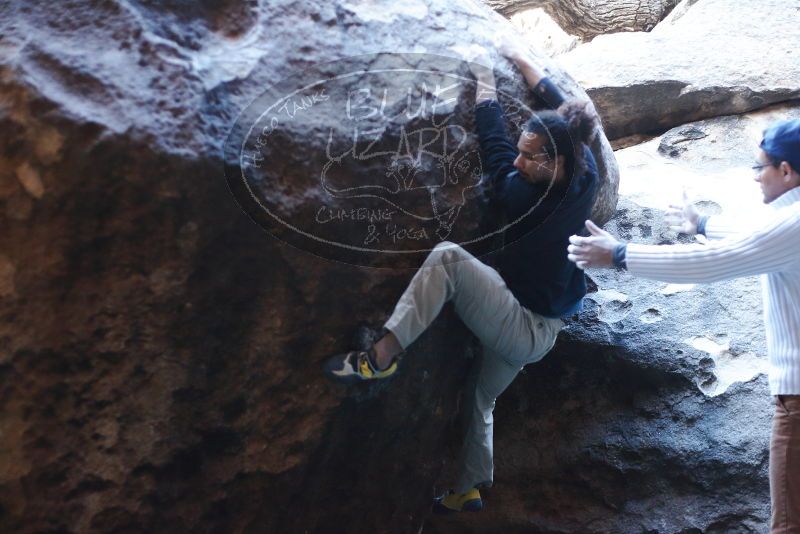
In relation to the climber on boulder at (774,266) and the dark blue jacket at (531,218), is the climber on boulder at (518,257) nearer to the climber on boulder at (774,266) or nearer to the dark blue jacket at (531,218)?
the dark blue jacket at (531,218)

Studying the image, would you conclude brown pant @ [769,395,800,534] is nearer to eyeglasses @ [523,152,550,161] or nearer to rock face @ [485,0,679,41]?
eyeglasses @ [523,152,550,161]

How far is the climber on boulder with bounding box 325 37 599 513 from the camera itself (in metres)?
2.04

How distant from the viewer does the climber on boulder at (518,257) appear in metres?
2.04

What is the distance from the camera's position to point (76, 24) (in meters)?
1.80

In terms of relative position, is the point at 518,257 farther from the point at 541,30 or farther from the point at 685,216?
the point at 541,30

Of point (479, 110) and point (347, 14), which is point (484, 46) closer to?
point (479, 110)

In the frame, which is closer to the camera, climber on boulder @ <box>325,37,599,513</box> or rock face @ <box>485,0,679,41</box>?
climber on boulder @ <box>325,37,599,513</box>

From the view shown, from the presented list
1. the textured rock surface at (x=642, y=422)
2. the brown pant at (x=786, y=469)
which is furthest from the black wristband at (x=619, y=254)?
the textured rock surface at (x=642, y=422)

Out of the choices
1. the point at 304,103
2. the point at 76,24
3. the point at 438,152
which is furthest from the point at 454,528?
the point at 76,24

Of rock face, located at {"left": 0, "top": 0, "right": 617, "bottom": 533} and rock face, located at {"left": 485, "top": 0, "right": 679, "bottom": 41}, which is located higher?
rock face, located at {"left": 0, "top": 0, "right": 617, "bottom": 533}

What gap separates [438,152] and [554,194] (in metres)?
0.33

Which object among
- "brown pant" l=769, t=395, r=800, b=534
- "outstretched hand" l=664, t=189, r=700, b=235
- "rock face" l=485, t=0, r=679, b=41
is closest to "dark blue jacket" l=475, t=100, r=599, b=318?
"outstretched hand" l=664, t=189, r=700, b=235
